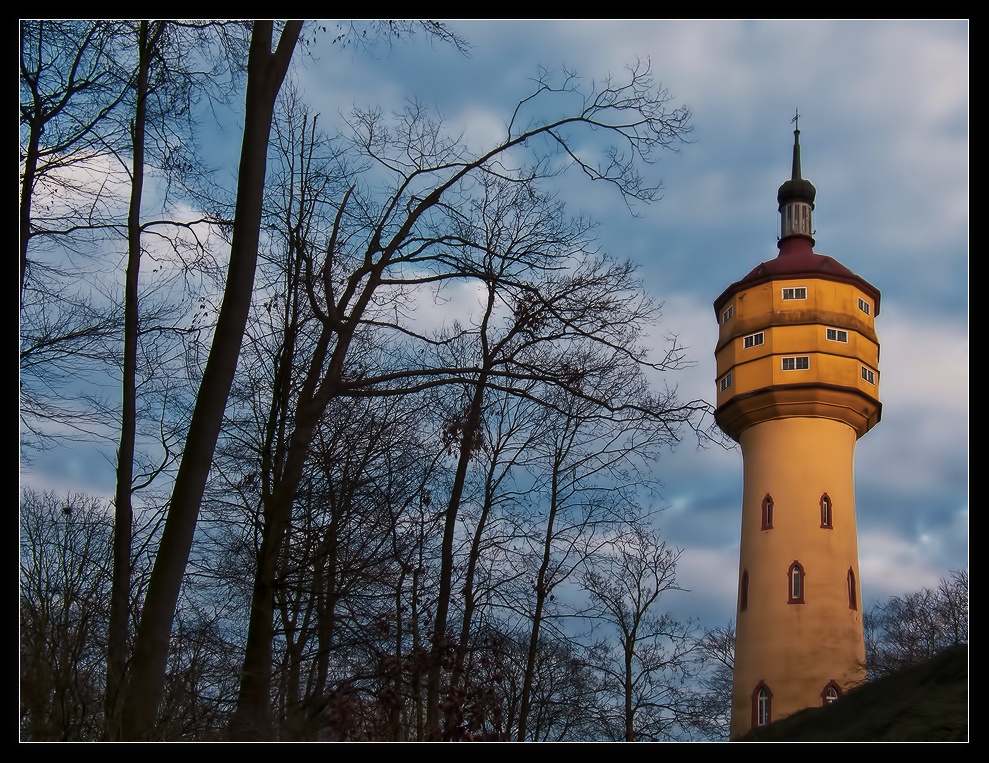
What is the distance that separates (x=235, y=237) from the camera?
975 centimetres

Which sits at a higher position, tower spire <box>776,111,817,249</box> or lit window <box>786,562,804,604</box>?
tower spire <box>776,111,817,249</box>

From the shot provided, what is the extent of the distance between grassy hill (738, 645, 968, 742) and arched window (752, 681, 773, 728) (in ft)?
72.6

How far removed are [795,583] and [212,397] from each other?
23772mm

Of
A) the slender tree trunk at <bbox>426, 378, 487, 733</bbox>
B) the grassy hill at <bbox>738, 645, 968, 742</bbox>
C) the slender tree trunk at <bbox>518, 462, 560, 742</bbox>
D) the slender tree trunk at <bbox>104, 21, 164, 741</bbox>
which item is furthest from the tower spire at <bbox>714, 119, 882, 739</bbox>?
the grassy hill at <bbox>738, 645, 968, 742</bbox>

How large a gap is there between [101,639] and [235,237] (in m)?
3.70

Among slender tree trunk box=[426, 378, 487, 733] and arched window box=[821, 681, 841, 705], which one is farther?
arched window box=[821, 681, 841, 705]

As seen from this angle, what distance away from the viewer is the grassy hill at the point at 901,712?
575cm

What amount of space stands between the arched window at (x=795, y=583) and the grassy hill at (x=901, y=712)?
2334cm

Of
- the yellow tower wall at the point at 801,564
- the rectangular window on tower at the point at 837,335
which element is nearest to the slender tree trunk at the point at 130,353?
the yellow tower wall at the point at 801,564

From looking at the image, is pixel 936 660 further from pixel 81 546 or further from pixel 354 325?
pixel 81 546

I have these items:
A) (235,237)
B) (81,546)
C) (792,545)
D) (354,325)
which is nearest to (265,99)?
(235,237)

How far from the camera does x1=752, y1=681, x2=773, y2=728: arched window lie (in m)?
27.7

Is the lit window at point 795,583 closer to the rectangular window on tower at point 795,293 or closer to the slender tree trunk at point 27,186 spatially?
the rectangular window on tower at point 795,293

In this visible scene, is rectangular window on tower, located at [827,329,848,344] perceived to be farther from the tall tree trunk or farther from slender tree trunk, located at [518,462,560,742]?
the tall tree trunk
